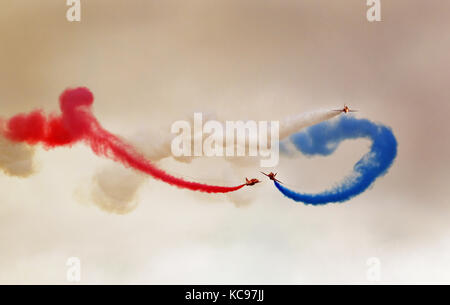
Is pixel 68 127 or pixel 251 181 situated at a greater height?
pixel 68 127

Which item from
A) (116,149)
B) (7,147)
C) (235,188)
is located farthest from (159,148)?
(7,147)

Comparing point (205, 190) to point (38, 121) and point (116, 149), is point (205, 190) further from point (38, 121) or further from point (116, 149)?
point (38, 121)

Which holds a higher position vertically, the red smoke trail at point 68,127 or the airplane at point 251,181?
the red smoke trail at point 68,127

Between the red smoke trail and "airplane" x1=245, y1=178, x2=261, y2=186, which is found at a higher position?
the red smoke trail

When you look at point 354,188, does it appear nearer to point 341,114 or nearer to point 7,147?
point 341,114
